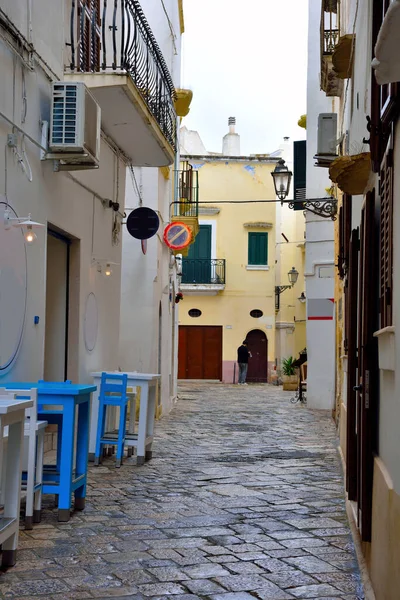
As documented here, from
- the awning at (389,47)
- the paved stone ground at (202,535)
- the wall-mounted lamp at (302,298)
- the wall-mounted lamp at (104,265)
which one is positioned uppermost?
the wall-mounted lamp at (302,298)

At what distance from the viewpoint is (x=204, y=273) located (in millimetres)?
36656

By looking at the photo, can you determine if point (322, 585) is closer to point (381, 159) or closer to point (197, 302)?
point (381, 159)

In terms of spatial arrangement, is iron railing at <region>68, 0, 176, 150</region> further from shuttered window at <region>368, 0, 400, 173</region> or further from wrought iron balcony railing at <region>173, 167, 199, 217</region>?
wrought iron balcony railing at <region>173, 167, 199, 217</region>

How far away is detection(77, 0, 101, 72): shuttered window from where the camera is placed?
10297 millimetres

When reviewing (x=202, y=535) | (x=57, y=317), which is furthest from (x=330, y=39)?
(x=202, y=535)

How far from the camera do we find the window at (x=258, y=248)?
3666 centimetres

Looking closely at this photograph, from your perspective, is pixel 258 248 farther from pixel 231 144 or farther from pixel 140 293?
pixel 140 293

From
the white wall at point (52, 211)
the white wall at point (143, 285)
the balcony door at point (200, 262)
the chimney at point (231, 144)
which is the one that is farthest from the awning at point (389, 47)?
the chimney at point (231, 144)

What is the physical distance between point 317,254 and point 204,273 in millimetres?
15609

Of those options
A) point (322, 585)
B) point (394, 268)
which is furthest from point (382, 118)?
point (322, 585)

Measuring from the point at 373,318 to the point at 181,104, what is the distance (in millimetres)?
15361

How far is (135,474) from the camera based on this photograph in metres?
9.25

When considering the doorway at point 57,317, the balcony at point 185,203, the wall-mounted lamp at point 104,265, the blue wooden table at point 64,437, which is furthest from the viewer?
the balcony at point 185,203

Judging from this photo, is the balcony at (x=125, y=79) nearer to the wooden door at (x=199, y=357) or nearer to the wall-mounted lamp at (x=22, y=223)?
the wall-mounted lamp at (x=22, y=223)
